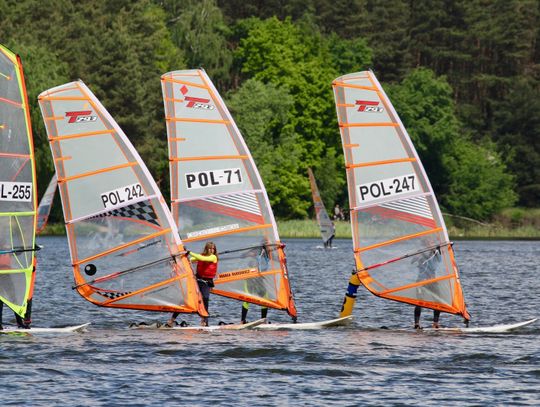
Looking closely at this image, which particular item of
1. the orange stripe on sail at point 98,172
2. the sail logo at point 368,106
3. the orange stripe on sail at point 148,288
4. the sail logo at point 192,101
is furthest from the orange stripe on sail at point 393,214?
the orange stripe on sail at point 98,172

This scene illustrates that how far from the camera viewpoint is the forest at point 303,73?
71.4 m

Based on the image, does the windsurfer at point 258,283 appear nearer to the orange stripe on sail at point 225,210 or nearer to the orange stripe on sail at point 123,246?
the orange stripe on sail at point 225,210

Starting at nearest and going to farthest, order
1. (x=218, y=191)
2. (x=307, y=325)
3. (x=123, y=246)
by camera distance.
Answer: (x=123, y=246) < (x=218, y=191) < (x=307, y=325)

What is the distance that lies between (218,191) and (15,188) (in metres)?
3.45

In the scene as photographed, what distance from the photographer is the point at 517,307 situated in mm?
29000

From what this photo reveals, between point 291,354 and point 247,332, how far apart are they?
238cm

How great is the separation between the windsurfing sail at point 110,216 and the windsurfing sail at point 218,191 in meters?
1.05

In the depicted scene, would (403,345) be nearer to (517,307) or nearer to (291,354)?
(291,354)

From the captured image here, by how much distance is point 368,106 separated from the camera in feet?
72.7

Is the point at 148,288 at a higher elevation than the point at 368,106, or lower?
lower

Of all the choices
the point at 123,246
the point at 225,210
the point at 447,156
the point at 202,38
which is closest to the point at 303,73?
the point at 202,38

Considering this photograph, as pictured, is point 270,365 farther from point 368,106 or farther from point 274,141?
point 274,141

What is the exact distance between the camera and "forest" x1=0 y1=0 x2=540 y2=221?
234 feet

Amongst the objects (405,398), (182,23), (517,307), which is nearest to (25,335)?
(405,398)
